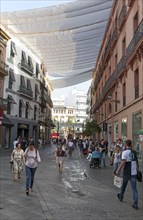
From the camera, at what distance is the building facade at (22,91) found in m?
37.4

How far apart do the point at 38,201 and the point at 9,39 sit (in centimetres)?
3108

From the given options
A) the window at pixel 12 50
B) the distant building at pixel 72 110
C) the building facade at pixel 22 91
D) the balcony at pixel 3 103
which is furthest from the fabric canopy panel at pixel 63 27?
the distant building at pixel 72 110

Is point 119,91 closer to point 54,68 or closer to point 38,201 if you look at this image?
point 38,201

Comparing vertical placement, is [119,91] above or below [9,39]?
below

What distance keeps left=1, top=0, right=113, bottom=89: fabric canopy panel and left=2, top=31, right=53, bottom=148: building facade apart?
12.8 feet

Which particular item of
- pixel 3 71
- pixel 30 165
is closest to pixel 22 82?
pixel 3 71

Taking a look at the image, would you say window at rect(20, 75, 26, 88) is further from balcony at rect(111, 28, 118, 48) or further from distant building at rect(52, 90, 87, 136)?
distant building at rect(52, 90, 87, 136)

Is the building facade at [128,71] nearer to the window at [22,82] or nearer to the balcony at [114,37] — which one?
the balcony at [114,37]

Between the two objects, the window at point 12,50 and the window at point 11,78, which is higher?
the window at point 12,50

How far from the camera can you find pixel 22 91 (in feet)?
135

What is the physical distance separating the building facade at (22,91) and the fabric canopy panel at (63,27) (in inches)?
153

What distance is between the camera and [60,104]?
14225 centimetres

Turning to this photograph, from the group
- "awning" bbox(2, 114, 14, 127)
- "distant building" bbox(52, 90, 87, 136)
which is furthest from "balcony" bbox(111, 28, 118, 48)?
"distant building" bbox(52, 90, 87, 136)

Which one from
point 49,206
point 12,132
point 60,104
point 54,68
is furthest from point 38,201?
point 60,104
